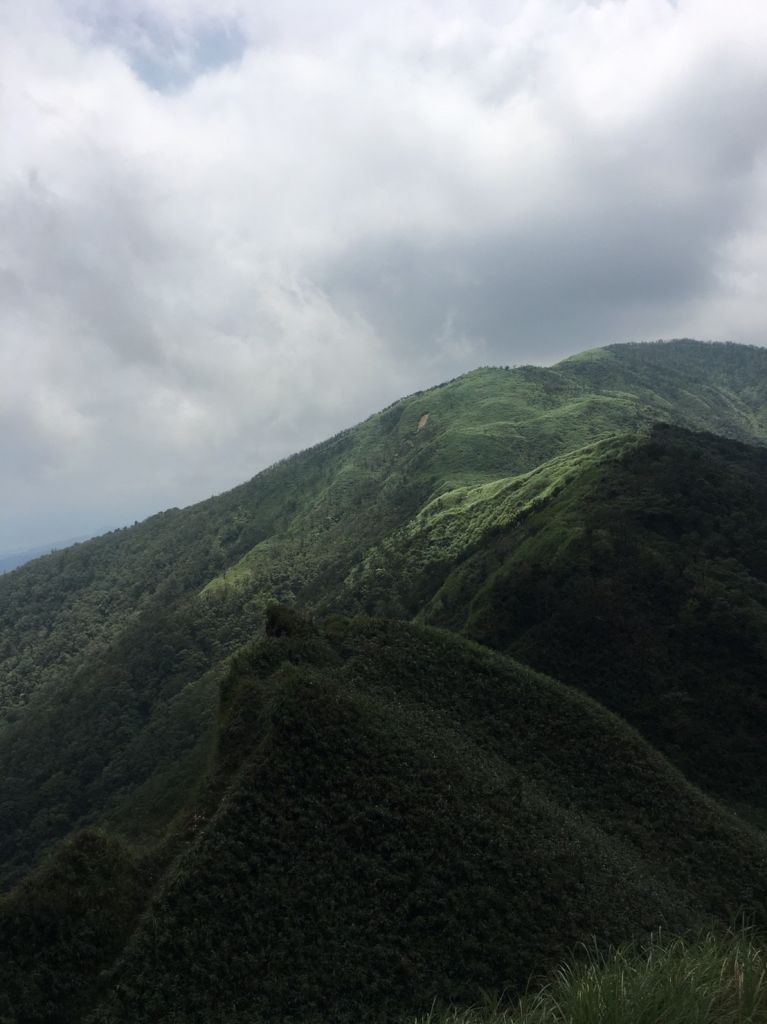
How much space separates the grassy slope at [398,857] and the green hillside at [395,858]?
2.5 inches

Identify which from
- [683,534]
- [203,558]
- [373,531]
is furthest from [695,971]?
[203,558]

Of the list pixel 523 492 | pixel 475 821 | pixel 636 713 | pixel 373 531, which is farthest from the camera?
pixel 373 531

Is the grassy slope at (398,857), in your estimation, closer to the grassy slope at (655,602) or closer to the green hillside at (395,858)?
the green hillside at (395,858)

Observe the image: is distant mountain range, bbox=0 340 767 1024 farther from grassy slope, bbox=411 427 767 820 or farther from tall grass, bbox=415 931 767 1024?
tall grass, bbox=415 931 767 1024

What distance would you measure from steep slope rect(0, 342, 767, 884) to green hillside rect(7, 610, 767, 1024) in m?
24.0

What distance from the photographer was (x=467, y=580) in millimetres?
65750

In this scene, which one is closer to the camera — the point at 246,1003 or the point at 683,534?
the point at 246,1003

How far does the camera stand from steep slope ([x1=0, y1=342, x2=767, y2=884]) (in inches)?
3428

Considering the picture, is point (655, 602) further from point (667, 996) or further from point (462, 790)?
point (667, 996)

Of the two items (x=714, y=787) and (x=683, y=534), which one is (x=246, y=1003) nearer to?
(x=714, y=787)

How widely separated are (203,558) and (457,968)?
168 m

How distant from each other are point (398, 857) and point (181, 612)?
121168mm

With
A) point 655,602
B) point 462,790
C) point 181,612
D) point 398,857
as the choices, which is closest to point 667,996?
point 398,857

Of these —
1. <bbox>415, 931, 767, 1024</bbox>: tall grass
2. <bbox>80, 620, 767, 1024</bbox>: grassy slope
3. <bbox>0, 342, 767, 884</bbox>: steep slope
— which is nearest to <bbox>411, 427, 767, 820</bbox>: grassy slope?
<bbox>80, 620, 767, 1024</bbox>: grassy slope
